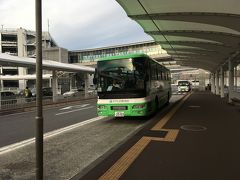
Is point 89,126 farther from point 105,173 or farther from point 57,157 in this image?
point 105,173

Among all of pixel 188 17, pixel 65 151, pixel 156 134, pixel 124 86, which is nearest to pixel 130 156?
pixel 65 151

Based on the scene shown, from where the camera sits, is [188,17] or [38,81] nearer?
[38,81]

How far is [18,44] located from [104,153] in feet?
244

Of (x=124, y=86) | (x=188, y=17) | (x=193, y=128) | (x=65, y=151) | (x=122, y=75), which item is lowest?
(x=65, y=151)

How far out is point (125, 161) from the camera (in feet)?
20.9

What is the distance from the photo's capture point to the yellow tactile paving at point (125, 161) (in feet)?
17.8

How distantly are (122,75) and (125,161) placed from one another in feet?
21.0

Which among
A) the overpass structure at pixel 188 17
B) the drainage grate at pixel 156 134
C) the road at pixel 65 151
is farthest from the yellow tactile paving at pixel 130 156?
the overpass structure at pixel 188 17

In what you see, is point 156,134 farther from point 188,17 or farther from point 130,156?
point 188,17

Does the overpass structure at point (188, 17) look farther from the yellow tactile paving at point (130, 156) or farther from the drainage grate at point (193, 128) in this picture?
the yellow tactile paving at point (130, 156)

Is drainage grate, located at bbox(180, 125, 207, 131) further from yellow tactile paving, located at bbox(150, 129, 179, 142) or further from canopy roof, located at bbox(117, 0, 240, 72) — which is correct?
canopy roof, located at bbox(117, 0, 240, 72)

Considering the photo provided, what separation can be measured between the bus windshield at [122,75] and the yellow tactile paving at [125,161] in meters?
4.11

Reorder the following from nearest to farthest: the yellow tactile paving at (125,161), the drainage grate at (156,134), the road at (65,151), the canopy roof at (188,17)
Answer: the yellow tactile paving at (125,161)
the road at (65,151)
the drainage grate at (156,134)
the canopy roof at (188,17)

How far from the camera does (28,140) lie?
918cm
